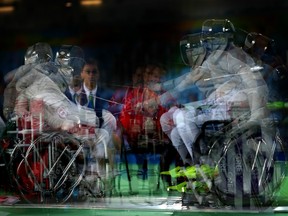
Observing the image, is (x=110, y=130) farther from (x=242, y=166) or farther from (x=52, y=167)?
(x=242, y=166)

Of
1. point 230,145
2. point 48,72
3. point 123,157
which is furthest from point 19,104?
point 230,145

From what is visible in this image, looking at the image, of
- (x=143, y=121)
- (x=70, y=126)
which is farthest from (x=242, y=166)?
(x=70, y=126)

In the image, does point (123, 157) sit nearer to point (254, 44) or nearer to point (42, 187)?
point (42, 187)

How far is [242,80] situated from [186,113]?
1.72 feet

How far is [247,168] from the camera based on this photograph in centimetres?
377

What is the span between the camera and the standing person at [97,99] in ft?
13.7

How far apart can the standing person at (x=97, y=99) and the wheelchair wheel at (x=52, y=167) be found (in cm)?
23

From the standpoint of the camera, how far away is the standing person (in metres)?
4.19

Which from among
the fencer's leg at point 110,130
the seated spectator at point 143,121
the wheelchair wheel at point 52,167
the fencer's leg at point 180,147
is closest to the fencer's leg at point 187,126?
the fencer's leg at point 180,147

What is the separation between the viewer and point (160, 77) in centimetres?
411

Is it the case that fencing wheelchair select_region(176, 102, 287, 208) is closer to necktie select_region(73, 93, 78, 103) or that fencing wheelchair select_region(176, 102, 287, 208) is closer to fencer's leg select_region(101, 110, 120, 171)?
fencer's leg select_region(101, 110, 120, 171)

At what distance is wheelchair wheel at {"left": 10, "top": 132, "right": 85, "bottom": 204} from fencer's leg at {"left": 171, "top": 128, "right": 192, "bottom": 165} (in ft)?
2.51

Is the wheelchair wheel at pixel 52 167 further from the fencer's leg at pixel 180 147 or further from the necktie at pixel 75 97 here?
the fencer's leg at pixel 180 147

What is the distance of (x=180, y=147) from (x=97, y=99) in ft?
2.70
